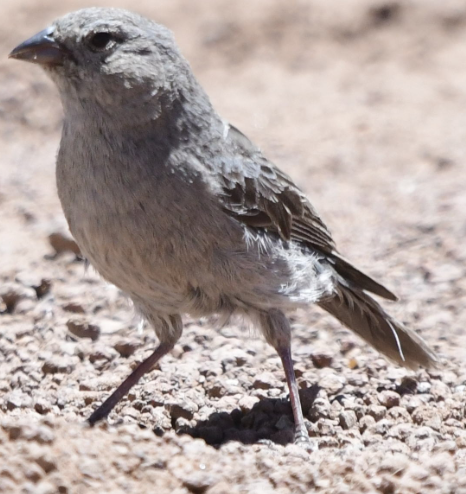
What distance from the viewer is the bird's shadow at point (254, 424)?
539cm

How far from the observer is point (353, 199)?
8945mm

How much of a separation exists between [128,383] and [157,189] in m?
1.24

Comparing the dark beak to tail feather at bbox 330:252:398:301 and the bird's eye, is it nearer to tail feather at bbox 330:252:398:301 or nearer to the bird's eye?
the bird's eye

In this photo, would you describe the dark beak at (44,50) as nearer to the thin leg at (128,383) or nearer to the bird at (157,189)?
the bird at (157,189)

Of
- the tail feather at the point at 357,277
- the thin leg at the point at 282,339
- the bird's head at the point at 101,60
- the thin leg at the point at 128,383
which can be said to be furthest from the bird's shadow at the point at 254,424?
the bird's head at the point at 101,60

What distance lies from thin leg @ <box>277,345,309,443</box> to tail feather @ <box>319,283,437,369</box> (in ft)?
1.87

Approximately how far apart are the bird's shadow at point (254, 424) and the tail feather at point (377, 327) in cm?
56

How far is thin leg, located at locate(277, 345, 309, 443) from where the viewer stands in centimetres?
540

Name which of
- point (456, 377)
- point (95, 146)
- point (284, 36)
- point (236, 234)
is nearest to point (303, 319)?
point (456, 377)

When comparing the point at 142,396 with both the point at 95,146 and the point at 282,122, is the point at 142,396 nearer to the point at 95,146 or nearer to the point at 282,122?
the point at 95,146

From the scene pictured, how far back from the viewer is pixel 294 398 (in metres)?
5.58

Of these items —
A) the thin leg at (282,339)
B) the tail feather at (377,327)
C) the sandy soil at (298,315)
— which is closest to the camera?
the sandy soil at (298,315)

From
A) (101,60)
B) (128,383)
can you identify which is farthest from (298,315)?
(101,60)

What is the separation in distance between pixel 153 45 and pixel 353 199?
394cm
